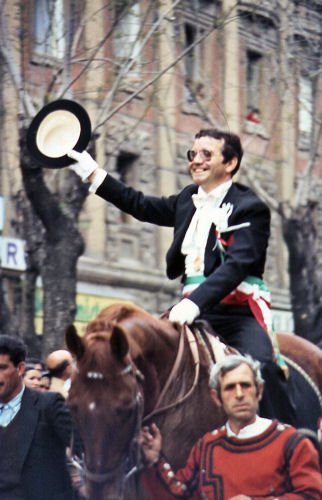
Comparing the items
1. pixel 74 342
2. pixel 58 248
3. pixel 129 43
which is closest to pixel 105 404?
pixel 74 342

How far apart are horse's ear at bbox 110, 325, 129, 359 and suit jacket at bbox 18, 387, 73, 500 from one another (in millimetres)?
1287

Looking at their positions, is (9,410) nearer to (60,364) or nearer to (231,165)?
(60,364)

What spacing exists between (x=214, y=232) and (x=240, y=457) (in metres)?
1.52

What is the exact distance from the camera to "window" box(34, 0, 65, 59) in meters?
13.8

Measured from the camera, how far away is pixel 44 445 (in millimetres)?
6863

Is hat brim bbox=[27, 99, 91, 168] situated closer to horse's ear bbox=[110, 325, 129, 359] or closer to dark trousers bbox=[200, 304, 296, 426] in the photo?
dark trousers bbox=[200, 304, 296, 426]

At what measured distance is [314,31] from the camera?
1767cm

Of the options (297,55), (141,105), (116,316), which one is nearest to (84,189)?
(297,55)

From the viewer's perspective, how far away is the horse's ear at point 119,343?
5.60 metres

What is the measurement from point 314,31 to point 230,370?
1264 centimetres

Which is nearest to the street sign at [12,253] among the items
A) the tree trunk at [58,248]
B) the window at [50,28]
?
the window at [50,28]

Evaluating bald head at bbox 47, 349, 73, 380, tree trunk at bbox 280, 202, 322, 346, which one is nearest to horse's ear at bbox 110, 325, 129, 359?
bald head at bbox 47, 349, 73, 380

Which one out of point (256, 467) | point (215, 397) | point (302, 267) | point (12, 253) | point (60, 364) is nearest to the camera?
point (256, 467)

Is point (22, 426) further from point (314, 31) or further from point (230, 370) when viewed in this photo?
point (314, 31)
